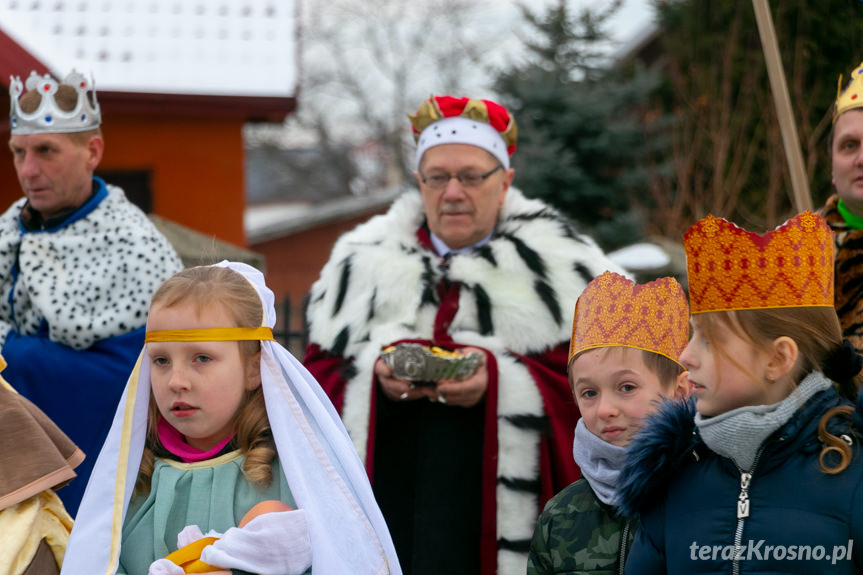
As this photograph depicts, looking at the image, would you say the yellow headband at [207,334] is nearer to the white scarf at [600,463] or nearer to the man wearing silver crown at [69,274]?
the white scarf at [600,463]

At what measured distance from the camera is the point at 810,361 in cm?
246

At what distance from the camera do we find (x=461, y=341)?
403 centimetres

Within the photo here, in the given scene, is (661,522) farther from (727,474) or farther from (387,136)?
(387,136)

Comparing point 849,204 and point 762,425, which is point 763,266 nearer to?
point 762,425

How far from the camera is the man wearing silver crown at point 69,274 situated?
14.5 ft

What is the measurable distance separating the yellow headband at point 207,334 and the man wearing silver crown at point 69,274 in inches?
67.2

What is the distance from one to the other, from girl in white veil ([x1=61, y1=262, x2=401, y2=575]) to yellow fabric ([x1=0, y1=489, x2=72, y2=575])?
0.22 meters

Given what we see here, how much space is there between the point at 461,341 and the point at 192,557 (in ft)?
5.39

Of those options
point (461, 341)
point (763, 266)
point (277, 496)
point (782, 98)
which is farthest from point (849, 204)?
point (277, 496)

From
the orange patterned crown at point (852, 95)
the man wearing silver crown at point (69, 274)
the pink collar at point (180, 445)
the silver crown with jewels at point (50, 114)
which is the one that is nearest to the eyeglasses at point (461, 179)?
the man wearing silver crown at point (69, 274)

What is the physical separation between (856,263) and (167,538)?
7.79ft

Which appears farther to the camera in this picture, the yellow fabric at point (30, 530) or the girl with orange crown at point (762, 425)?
the yellow fabric at point (30, 530)

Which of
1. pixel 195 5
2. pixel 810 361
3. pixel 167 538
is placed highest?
pixel 195 5

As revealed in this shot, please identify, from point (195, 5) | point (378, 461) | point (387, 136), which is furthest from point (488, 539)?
point (387, 136)
